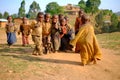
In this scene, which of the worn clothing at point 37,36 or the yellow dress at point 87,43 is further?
the worn clothing at point 37,36

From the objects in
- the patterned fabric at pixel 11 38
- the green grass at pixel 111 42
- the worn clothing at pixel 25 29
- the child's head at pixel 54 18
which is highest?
the child's head at pixel 54 18

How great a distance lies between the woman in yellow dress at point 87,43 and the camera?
305 inches

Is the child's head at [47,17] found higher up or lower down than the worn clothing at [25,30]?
higher up

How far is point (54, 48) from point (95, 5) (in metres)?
42.4

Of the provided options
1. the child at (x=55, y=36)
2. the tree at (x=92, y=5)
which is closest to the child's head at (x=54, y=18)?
the child at (x=55, y=36)

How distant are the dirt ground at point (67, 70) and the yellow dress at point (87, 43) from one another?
0.90ft

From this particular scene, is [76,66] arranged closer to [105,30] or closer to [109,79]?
[109,79]

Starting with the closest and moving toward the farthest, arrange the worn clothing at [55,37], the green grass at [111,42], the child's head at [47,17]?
the child's head at [47,17] → the worn clothing at [55,37] → the green grass at [111,42]

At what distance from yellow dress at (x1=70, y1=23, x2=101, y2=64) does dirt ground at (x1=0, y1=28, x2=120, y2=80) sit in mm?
274

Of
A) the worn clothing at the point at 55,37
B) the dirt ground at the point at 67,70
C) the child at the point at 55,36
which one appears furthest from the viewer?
the worn clothing at the point at 55,37

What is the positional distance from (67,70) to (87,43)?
105 cm

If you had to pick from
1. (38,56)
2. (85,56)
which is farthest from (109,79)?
(38,56)

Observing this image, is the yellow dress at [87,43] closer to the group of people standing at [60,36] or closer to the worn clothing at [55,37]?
the group of people standing at [60,36]

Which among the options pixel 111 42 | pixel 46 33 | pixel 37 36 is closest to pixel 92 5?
pixel 111 42
